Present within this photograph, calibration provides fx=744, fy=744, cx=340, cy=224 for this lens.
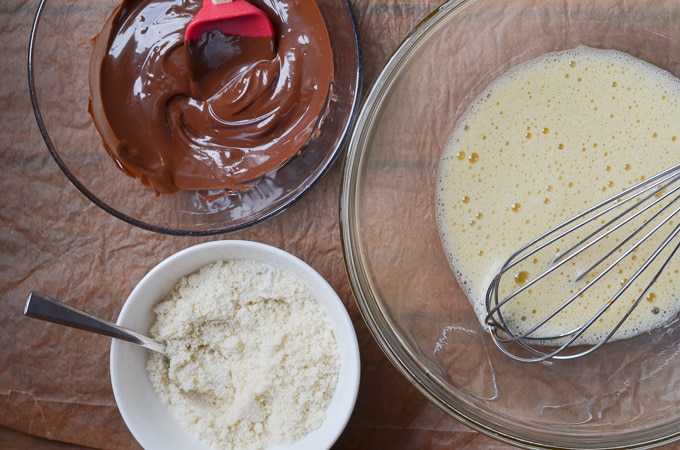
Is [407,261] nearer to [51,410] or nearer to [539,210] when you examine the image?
[539,210]

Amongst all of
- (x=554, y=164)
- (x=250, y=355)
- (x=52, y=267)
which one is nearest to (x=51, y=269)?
(x=52, y=267)

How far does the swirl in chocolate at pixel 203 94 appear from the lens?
1.24 meters

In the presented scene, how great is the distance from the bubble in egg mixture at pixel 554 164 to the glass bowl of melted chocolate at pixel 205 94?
23cm

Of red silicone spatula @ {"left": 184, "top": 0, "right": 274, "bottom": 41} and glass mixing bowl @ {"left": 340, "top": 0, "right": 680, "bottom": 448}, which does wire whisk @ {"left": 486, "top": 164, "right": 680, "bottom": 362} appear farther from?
red silicone spatula @ {"left": 184, "top": 0, "right": 274, "bottom": 41}

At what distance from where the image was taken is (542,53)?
1217 millimetres

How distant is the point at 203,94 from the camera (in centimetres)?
125

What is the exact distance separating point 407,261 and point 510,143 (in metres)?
0.25

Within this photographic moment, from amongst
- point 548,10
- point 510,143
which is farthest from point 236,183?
point 548,10

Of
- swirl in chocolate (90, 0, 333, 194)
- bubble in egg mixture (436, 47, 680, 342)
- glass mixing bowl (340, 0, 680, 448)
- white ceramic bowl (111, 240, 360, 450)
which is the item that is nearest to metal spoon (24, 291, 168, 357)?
white ceramic bowl (111, 240, 360, 450)

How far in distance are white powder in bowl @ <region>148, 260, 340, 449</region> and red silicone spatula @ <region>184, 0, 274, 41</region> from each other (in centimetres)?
38

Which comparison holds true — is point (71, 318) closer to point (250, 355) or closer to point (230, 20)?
point (250, 355)

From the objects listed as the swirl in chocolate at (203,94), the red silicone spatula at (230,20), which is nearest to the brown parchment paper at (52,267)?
the swirl in chocolate at (203,94)

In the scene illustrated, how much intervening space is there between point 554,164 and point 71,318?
0.79m

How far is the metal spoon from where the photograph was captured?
43.8 inches
